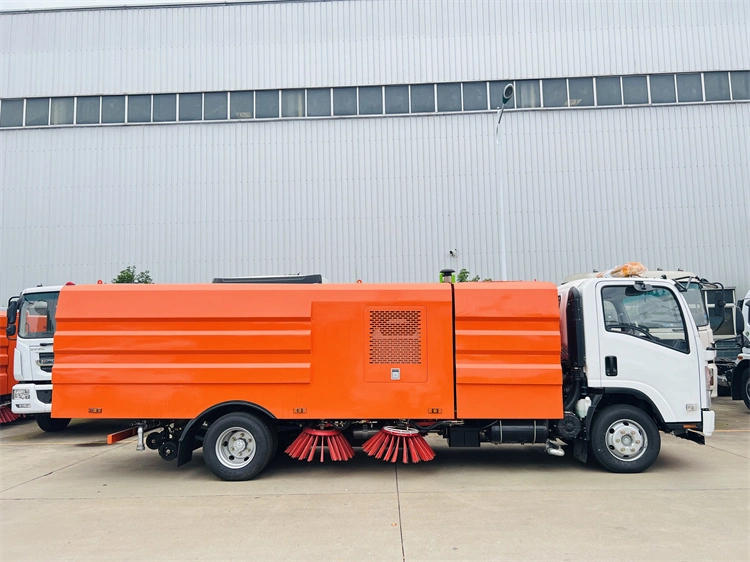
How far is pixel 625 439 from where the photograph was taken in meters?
6.60

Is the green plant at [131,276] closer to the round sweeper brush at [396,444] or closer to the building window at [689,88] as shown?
the round sweeper brush at [396,444]

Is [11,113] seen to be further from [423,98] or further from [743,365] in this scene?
[743,365]

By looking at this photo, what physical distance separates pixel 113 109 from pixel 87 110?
1017 mm

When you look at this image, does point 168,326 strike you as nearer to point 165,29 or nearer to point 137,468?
point 137,468

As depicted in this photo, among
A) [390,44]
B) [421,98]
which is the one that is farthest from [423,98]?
[390,44]

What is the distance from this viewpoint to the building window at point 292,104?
62.2 ft

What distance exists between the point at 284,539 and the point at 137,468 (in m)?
3.83

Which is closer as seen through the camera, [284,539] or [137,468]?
[284,539]

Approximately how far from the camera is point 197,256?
61.4ft

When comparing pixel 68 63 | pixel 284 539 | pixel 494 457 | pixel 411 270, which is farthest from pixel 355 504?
pixel 68 63

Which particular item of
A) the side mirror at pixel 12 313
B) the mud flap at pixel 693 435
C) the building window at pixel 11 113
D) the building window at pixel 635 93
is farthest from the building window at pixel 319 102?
the mud flap at pixel 693 435

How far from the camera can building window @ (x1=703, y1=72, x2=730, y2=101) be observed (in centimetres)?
1870

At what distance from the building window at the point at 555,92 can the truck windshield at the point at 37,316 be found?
54.6 feet

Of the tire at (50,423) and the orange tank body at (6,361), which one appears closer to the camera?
the tire at (50,423)
